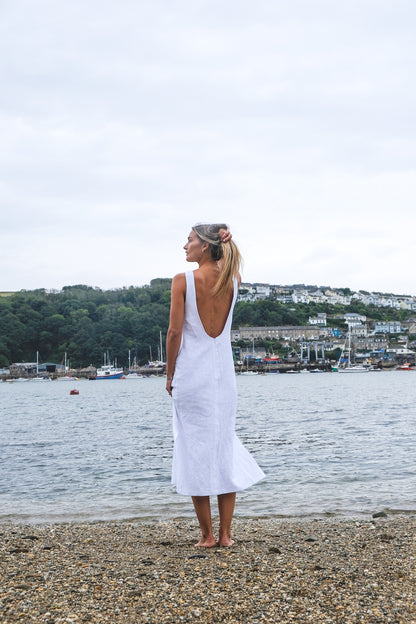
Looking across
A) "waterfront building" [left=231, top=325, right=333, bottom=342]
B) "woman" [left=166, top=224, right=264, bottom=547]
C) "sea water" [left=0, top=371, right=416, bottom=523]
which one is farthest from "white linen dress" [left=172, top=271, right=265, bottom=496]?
"waterfront building" [left=231, top=325, right=333, bottom=342]

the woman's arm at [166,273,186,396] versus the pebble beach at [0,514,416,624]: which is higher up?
the woman's arm at [166,273,186,396]

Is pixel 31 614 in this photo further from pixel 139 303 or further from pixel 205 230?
pixel 139 303

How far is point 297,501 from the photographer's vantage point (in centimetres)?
973

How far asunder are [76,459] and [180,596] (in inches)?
516

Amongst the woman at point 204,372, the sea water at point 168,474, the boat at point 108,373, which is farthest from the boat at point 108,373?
the woman at point 204,372

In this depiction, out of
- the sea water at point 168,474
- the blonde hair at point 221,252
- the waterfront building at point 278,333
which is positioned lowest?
the sea water at point 168,474

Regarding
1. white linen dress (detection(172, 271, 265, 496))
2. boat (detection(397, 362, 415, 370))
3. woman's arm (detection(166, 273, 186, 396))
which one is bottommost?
boat (detection(397, 362, 415, 370))

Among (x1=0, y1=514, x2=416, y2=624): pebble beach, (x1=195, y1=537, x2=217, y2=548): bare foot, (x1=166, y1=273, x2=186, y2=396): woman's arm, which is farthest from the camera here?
(x1=195, y1=537, x2=217, y2=548): bare foot

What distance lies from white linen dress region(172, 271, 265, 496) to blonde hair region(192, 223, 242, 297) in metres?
0.25

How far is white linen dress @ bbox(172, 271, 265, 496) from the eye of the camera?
17.4 ft

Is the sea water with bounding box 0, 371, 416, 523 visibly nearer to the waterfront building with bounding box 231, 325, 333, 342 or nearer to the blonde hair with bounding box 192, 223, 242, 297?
the blonde hair with bounding box 192, 223, 242, 297

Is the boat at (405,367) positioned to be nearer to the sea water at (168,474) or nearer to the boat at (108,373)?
the boat at (108,373)

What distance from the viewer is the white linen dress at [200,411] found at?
529 cm

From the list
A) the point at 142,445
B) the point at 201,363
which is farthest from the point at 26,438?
the point at 201,363
